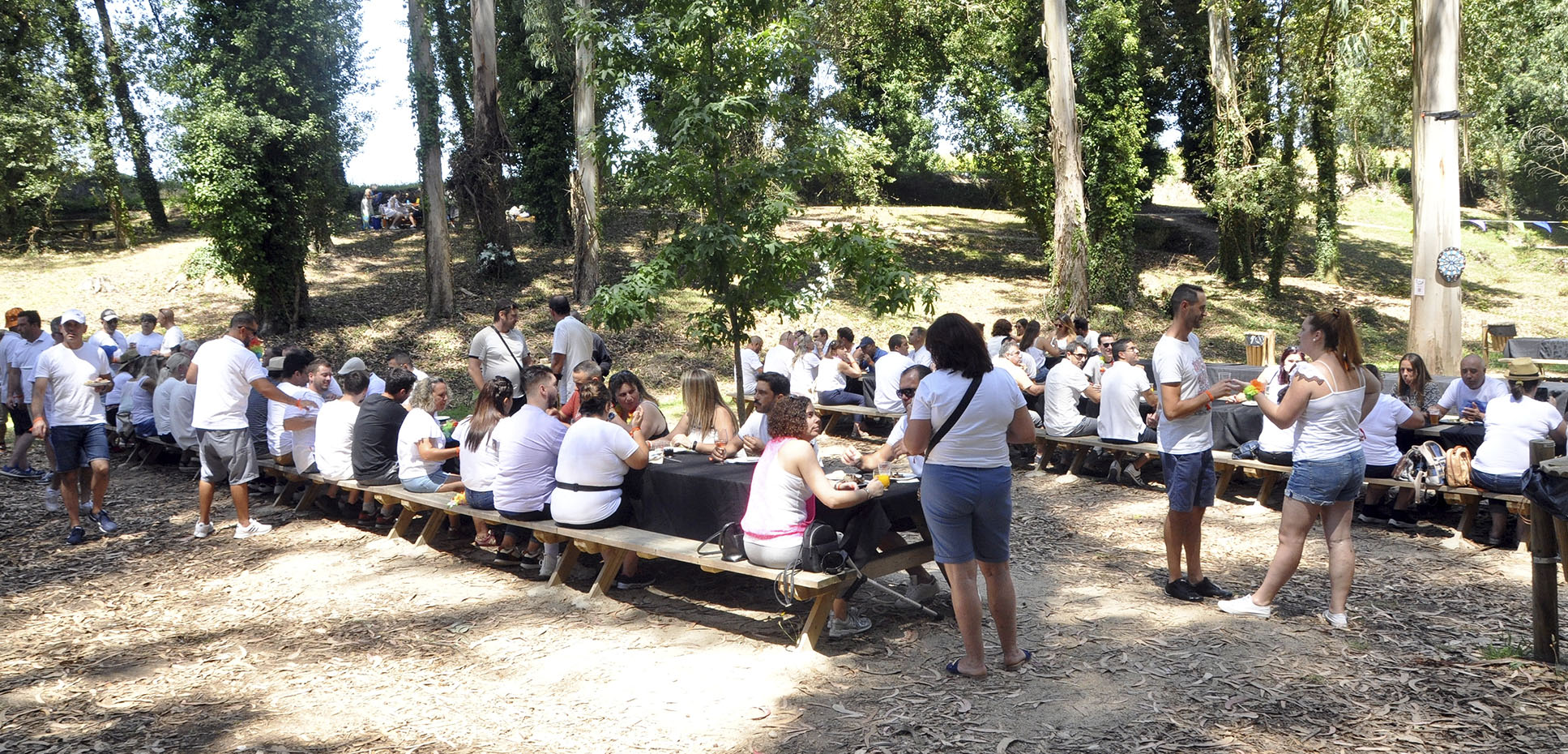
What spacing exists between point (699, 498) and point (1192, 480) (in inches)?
109

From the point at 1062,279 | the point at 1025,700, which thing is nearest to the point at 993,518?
the point at 1025,700

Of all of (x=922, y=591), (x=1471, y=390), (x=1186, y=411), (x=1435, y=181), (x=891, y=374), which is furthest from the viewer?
(x=1435, y=181)

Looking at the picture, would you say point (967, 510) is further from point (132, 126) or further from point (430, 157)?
point (132, 126)

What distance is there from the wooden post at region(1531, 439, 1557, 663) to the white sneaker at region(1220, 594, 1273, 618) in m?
1.19

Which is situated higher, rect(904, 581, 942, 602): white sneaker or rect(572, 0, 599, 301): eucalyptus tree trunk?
rect(572, 0, 599, 301): eucalyptus tree trunk

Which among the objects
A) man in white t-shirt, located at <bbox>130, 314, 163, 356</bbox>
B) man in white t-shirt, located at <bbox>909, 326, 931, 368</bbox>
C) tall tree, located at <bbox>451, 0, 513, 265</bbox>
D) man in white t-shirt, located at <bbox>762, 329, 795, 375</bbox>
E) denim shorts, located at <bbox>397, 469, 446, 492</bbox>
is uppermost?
tall tree, located at <bbox>451, 0, 513, 265</bbox>

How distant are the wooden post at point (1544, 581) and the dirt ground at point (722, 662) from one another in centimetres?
12

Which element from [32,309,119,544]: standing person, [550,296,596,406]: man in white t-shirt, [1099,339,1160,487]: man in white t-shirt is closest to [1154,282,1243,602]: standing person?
[1099,339,1160,487]: man in white t-shirt

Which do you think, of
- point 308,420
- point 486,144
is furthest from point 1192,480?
point 486,144

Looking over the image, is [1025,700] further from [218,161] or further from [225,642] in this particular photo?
[218,161]

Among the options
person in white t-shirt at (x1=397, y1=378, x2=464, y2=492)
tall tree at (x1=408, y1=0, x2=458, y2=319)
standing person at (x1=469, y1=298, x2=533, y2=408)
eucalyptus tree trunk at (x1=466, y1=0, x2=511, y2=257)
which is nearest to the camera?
person in white t-shirt at (x1=397, y1=378, x2=464, y2=492)

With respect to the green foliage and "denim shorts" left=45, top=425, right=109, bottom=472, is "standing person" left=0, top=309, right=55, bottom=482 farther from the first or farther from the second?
the green foliage

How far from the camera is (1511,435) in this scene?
7.19m

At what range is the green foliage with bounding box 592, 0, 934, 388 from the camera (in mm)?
7625
